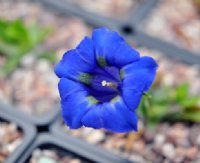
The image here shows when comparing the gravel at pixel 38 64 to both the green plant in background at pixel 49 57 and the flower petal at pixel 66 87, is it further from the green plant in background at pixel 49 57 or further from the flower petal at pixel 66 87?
the flower petal at pixel 66 87

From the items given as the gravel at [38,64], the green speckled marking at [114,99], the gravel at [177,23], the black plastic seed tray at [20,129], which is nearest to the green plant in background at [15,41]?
the gravel at [38,64]

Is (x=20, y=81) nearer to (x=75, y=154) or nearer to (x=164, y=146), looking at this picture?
(x=75, y=154)

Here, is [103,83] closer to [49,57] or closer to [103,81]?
[103,81]

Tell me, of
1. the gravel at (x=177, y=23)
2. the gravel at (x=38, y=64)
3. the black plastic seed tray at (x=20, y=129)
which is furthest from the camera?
the gravel at (x=177, y=23)

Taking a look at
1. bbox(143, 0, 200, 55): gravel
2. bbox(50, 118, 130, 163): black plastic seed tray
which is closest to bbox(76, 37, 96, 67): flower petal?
bbox(50, 118, 130, 163): black plastic seed tray


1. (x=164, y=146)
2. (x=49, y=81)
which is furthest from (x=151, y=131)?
(x=49, y=81)

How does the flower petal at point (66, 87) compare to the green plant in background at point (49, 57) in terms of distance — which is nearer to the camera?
the flower petal at point (66, 87)
